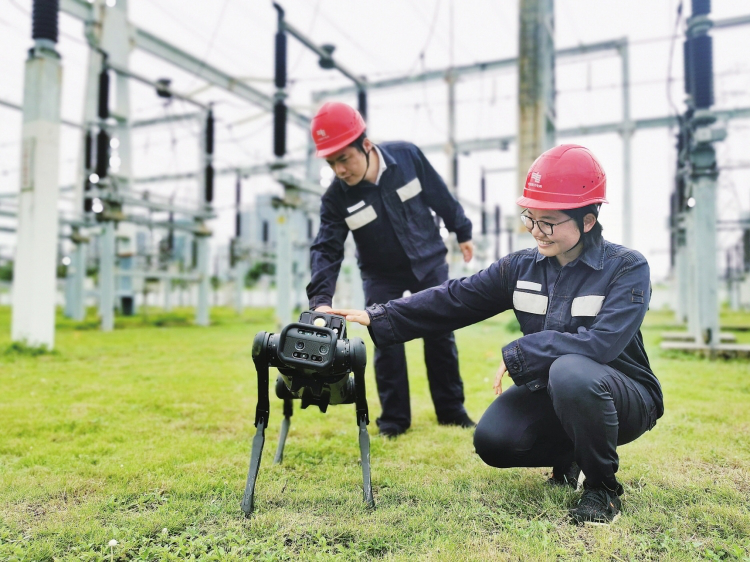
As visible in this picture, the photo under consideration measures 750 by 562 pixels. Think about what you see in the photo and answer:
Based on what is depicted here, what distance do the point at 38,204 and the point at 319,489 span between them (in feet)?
16.0

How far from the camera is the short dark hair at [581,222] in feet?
6.41

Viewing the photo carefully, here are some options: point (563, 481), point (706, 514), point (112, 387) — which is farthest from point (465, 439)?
point (112, 387)

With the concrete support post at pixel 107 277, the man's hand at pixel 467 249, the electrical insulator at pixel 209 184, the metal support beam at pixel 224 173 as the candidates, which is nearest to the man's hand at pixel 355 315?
the man's hand at pixel 467 249

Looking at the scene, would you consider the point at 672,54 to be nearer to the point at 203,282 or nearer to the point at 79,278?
the point at 203,282

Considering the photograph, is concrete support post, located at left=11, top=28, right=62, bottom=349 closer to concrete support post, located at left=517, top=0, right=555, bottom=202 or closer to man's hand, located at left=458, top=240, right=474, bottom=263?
man's hand, located at left=458, top=240, right=474, bottom=263

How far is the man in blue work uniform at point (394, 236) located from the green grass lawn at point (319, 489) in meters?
0.21

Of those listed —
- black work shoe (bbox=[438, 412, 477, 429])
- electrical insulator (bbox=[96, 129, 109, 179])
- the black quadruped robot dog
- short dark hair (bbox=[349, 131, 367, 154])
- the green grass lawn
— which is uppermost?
electrical insulator (bbox=[96, 129, 109, 179])

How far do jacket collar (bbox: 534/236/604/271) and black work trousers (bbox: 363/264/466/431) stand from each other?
1.23 meters

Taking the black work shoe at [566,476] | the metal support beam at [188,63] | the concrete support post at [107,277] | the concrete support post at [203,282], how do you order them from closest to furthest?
the black work shoe at [566,476] → the concrete support post at [107,277] → the metal support beam at [188,63] → the concrete support post at [203,282]

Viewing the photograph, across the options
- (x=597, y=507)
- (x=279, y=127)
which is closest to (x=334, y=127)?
(x=597, y=507)

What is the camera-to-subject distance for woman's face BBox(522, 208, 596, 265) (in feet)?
6.39

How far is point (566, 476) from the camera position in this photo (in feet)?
7.16

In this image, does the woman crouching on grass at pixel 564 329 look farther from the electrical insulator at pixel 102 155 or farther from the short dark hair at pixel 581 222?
the electrical insulator at pixel 102 155

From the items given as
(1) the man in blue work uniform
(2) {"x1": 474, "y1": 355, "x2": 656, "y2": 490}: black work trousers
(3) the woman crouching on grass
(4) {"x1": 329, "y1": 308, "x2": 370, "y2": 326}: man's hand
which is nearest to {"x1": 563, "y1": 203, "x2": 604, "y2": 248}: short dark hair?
(3) the woman crouching on grass
